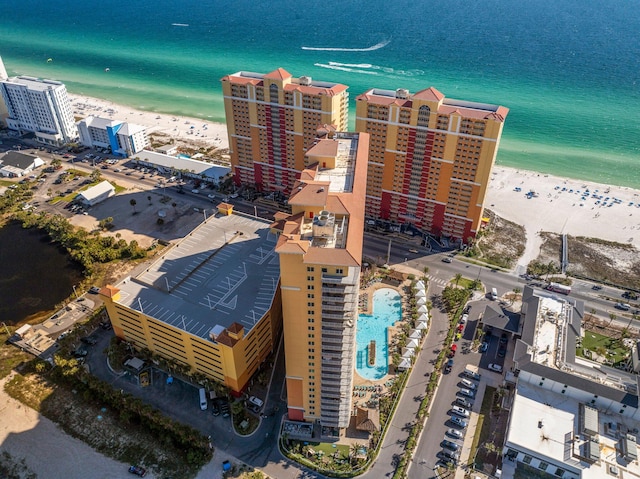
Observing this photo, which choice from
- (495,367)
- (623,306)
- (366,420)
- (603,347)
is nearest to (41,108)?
(366,420)

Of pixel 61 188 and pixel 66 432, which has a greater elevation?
pixel 61 188

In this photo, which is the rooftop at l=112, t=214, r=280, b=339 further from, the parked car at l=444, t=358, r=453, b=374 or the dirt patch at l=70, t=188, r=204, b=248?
the parked car at l=444, t=358, r=453, b=374

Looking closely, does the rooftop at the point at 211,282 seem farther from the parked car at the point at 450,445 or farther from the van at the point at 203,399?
the parked car at the point at 450,445

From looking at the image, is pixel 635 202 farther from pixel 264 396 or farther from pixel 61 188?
pixel 61 188

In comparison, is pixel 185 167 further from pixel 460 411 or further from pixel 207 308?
pixel 460 411

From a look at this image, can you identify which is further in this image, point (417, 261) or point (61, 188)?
point (61, 188)

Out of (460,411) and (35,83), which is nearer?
(460,411)

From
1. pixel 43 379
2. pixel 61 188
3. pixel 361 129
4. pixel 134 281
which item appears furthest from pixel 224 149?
pixel 43 379

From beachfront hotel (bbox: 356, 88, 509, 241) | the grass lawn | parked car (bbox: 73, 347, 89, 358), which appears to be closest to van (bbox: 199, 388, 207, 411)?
parked car (bbox: 73, 347, 89, 358)
